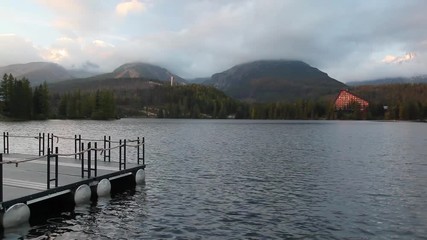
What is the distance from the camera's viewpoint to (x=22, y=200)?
64.4 feet

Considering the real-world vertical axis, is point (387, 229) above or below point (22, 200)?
below

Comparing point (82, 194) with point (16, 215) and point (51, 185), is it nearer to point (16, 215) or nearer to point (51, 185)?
point (51, 185)

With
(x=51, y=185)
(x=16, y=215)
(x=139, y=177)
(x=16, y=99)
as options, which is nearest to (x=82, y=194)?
(x=51, y=185)

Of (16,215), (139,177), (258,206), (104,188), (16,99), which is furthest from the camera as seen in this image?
(16,99)

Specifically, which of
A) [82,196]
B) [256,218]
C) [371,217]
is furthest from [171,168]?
[371,217]

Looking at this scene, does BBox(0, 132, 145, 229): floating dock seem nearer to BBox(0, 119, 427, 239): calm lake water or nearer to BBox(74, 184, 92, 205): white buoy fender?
BBox(74, 184, 92, 205): white buoy fender

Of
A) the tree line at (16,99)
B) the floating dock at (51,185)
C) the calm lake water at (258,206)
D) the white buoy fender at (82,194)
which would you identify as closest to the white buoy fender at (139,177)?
the floating dock at (51,185)

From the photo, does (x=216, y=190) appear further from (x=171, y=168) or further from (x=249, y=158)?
(x=249, y=158)

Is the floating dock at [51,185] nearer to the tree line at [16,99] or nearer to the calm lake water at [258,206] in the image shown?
the calm lake water at [258,206]

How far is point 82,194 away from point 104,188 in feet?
7.88

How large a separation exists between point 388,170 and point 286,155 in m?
16.8

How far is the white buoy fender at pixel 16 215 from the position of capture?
61.0 ft

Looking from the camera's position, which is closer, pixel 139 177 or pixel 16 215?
pixel 16 215

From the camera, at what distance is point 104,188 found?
2653cm
